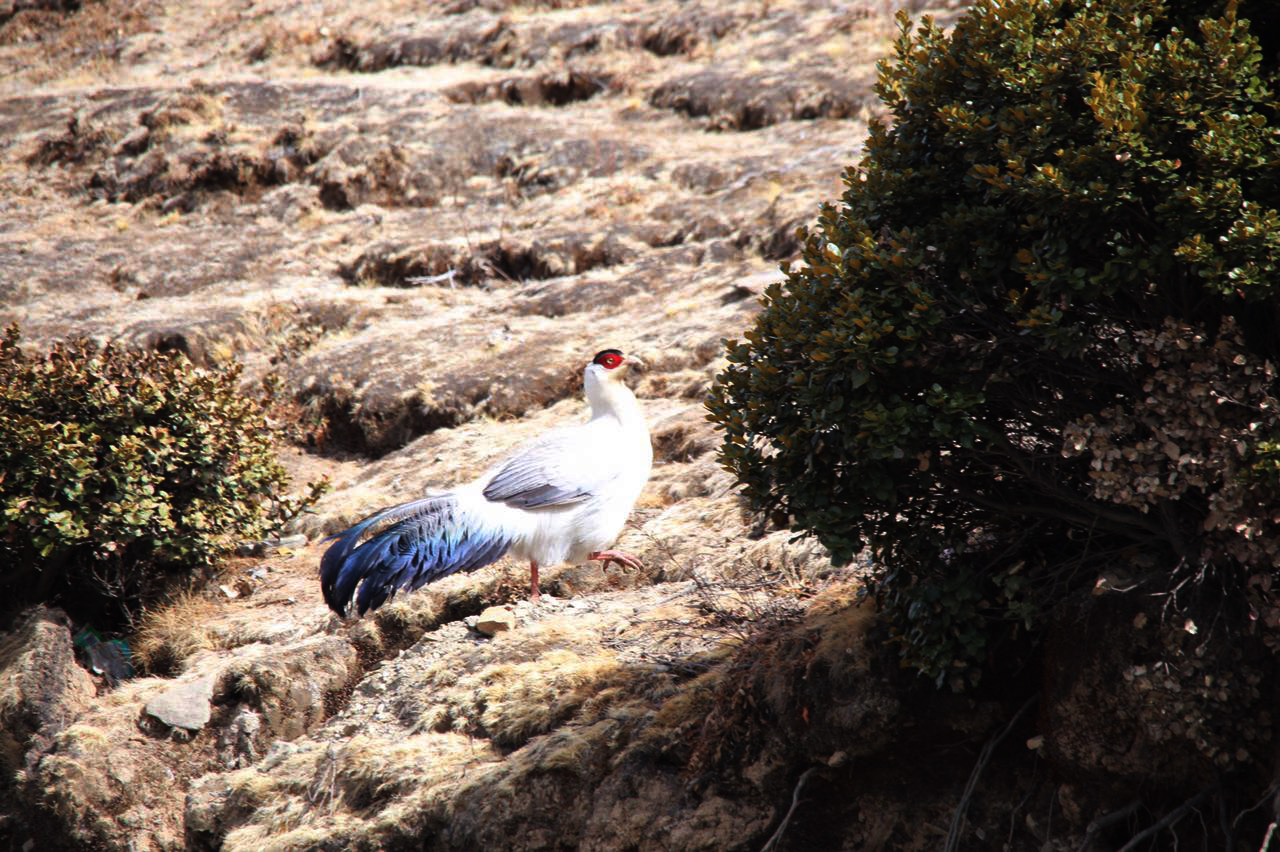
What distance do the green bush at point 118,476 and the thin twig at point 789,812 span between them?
4976 millimetres

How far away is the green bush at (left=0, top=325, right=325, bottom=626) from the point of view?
806 cm

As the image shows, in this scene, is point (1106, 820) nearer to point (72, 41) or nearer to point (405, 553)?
point (405, 553)

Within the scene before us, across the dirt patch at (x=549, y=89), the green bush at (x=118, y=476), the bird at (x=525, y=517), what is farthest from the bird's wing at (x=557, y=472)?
the dirt patch at (x=549, y=89)

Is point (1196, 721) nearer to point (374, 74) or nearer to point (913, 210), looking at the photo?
point (913, 210)

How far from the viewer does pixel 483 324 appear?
1184cm

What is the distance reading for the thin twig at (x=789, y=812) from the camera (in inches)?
199

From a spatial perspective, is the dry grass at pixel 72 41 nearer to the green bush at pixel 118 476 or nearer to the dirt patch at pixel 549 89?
the dirt patch at pixel 549 89

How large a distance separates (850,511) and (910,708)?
106cm

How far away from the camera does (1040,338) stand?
438cm

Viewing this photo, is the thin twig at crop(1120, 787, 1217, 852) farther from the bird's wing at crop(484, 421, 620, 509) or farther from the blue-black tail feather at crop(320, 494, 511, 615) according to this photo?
the blue-black tail feather at crop(320, 494, 511, 615)

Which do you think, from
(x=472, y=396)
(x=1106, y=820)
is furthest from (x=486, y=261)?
(x=1106, y=820)

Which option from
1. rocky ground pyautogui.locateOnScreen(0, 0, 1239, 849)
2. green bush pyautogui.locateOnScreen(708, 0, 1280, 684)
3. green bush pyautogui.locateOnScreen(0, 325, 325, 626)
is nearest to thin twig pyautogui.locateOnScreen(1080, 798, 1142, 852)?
rocky ground pyautogui.locateOnScreen(0, 0, 1239, 849)

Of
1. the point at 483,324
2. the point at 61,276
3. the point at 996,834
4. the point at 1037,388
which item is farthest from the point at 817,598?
the point at 61,276

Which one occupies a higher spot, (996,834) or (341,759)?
(996,834)
